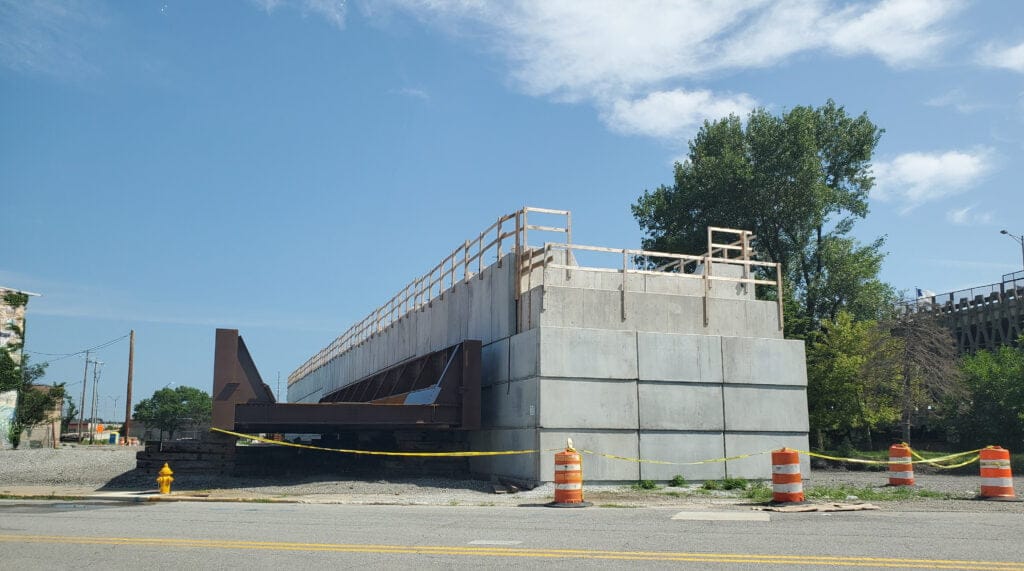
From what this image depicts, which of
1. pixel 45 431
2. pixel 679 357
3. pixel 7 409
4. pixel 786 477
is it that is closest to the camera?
pixel 786 477

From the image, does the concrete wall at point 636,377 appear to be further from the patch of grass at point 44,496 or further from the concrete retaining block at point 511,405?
the patch of grass at point 44,496

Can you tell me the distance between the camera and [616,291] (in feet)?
71.5

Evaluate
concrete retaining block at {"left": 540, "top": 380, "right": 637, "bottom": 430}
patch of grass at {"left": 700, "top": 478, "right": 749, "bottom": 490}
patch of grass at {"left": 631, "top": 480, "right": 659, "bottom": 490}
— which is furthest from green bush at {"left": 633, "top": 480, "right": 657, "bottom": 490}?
concrete retaining block at {"left": 540, "top": 380, "right": 637, "bottom": 430}

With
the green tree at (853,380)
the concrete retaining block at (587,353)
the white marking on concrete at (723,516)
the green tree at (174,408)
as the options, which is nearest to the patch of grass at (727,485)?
the concrete retaining block at (587,353)

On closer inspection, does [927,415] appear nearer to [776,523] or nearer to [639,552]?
[776,523]

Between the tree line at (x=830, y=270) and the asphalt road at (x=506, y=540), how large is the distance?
90.1ft

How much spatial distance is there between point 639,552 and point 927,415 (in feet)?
130

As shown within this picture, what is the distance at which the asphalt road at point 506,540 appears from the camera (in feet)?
27.6

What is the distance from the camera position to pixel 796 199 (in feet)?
153

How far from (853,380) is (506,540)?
3171 centimetres

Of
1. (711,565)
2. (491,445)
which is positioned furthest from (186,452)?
(711,565)

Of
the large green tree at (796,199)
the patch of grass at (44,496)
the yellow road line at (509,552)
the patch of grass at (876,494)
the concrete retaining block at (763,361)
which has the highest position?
the large green tree at (796,199)

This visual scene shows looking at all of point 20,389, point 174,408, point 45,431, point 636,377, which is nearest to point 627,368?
point 636,377

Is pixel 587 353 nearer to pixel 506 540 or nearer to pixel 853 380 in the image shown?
pixel 506 540
